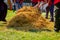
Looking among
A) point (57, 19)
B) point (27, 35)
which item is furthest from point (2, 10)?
point (27, 35)

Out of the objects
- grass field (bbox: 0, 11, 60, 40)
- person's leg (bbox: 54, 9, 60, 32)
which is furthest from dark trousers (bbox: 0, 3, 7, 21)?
person's leg (bbox: 54, 9, 60, 32)

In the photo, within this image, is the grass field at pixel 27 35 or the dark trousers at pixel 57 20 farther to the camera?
the dark trousers at pixel 57 20

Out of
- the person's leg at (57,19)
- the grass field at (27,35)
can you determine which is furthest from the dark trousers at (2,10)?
the person's leg at (57,19)

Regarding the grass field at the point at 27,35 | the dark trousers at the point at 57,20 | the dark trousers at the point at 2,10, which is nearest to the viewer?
the grass field at the point at 27,35

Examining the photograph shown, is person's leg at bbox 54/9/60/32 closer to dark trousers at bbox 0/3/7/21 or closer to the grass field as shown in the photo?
the grass field

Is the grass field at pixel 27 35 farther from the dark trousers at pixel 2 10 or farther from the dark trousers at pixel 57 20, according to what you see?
the dark trousers at pixel 2 10

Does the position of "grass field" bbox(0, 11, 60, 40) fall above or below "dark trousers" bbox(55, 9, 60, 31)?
below

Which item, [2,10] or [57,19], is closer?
[57,19]

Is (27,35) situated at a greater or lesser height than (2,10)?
lesser

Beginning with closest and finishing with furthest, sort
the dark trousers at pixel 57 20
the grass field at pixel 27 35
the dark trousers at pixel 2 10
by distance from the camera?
the grass field at pixel 27 35, the dark trousers at pixel 57 20, the dark trousers at pixel 2 10

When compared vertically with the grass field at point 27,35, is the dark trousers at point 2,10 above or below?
above

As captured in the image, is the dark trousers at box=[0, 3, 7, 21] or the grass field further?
the dark trousers at box=[0, 3, 7, 21]

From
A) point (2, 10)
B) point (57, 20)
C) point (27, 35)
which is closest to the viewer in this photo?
point (27, 35)

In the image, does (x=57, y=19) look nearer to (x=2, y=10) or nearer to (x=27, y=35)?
(x=27, y=35)
